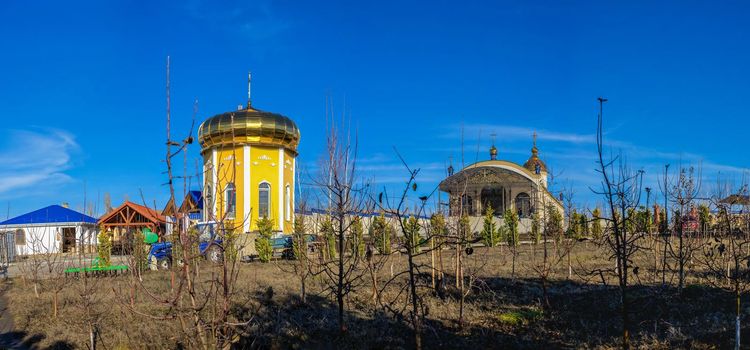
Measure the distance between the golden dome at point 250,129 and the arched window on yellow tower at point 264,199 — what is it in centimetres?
168

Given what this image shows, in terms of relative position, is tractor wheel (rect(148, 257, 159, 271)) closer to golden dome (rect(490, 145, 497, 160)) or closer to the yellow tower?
the yellow tower

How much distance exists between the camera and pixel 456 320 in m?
8.35

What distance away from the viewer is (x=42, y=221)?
1209 inches

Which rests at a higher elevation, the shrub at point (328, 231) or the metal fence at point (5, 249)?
the shrub at point (328, 231)

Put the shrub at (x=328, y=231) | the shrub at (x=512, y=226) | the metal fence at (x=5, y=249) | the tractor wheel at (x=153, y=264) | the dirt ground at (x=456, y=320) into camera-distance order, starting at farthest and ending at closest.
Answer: the shrub at (x=512, y=226) < the metal fence at (x=5, y=249) < the tractor wheel at (x=153, y=264) < the shrub at (x=328, y=231) < the dirt ground at (x=456, y=320)

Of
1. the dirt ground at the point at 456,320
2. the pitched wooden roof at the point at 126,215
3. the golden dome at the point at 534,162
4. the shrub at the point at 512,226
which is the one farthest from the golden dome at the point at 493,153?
the dirt ground at the point at 456,320

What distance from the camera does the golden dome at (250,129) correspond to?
23.7 m

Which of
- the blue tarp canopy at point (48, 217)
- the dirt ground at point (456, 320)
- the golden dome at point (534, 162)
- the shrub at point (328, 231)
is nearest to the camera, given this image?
the dirt ground at point (456, 320)

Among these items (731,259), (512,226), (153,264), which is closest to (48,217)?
(153,264)

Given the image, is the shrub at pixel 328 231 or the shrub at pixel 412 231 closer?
the shrub at pixel 412 231

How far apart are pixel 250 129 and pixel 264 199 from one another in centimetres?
279

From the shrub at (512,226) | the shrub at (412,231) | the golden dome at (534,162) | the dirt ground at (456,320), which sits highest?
the golden dome at (534,162)

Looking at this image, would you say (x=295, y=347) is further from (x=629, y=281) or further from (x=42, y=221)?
(x=42, y=221)

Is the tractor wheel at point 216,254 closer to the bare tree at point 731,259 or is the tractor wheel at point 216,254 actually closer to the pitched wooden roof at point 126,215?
the bare tree at point 731,259
